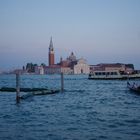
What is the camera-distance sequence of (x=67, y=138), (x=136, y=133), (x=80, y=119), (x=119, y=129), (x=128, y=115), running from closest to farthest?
(x=67, y=138)
(x=136, y=133)
(x=119, y=129)
(x=80, y=119)
(x=128, y=115)

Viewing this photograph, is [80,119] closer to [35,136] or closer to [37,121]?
[37,121]

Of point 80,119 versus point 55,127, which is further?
point 80,119

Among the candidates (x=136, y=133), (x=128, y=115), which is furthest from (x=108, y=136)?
(x=128, y=115)

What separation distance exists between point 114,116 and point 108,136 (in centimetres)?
683

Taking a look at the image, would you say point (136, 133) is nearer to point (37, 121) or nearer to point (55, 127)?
point (55, 127)

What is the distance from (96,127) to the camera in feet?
60.9

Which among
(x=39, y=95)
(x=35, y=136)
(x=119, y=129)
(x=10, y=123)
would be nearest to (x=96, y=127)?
(x=119, y=129)

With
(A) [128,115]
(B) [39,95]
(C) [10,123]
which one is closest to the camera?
(C) [10,123]

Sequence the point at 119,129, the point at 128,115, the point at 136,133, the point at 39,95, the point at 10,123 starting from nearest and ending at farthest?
the point at 136,133
the point at 119,129
the point at 10,123
the point at 128,115
the point at 39,95

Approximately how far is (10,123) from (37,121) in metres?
1.73

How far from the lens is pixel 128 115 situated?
918 inches

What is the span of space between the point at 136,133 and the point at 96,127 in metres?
2.65

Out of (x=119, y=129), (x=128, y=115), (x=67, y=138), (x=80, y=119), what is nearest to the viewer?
(x=67, y=138)

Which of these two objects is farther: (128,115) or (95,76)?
(95,76)
